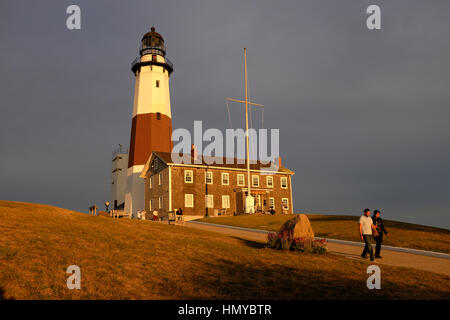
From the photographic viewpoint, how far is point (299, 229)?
15703 millimetres

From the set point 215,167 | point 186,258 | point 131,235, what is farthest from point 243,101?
point 186,258

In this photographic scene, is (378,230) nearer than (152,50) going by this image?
Yes

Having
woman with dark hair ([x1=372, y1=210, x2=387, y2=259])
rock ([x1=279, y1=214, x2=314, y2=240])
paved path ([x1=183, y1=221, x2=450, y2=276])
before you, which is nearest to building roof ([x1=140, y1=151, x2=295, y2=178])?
paved path ([x1=183, y1=221, x2=450, y2=276])

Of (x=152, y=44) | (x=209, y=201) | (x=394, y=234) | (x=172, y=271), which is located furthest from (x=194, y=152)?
(x=172, y=271)

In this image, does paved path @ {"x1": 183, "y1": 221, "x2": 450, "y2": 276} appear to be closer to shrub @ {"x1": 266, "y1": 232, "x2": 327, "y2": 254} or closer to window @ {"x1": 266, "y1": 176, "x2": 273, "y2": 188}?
shrub @ {"x1": 266, "y1": 232, "x2": 327, "y2": 254}

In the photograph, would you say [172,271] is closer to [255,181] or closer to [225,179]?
[225,179]

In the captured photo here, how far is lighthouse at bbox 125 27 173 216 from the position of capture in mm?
47469

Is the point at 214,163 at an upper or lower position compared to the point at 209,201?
upper

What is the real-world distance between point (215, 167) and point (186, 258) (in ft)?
105

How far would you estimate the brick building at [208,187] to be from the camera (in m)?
42.2

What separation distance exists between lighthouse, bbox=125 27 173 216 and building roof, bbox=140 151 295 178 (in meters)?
1.86

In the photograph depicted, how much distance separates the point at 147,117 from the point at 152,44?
35.7 ft

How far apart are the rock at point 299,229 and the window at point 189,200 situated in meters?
26.7
